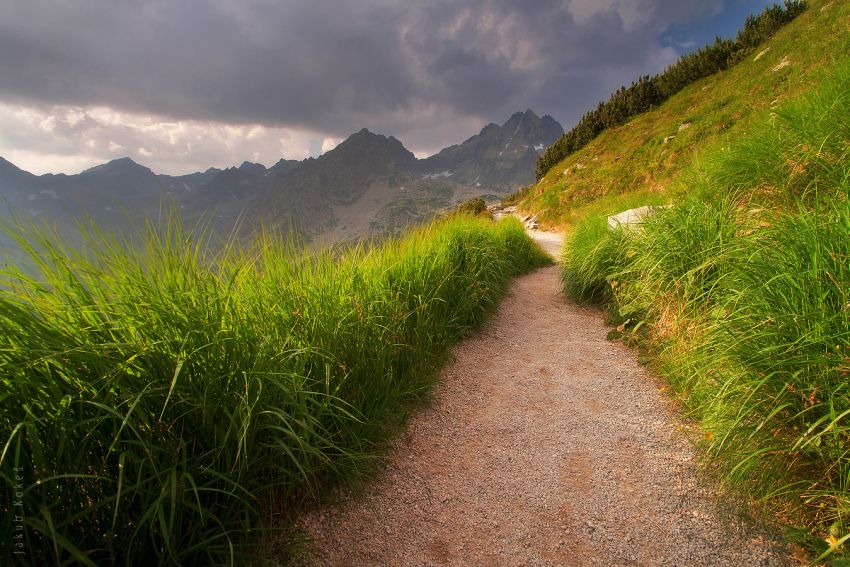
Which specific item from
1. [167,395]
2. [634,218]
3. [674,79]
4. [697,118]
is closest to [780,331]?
[167,395]

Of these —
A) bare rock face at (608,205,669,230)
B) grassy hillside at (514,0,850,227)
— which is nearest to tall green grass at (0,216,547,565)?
bare rock face at (608,205,669,230)

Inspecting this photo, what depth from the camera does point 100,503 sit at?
4.61ft

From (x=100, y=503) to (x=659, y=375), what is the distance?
479cm

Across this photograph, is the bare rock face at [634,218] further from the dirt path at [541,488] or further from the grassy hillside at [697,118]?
the grassy hillside at [697,118]

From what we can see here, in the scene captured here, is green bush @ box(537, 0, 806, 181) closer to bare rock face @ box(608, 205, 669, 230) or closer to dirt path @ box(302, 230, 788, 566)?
bare rock face @ box(608, 205, 669, 230)

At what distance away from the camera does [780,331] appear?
221cm

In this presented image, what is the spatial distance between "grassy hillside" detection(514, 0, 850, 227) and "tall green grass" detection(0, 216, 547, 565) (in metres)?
11.3

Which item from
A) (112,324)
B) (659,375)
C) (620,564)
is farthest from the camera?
(659,375)

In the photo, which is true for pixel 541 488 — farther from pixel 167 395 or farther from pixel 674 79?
pixel 674 79

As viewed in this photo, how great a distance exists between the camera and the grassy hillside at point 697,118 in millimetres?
13008

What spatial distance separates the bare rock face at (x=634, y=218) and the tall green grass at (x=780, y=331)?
1421 mm

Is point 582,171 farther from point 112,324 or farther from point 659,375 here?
point 112,324

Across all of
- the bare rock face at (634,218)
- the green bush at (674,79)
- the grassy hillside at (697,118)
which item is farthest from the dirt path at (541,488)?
the green bush at (674,79)

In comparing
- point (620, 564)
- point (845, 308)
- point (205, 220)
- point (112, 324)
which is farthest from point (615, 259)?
point (112, 324)
